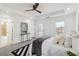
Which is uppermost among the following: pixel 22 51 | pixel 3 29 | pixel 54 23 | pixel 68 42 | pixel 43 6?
pixel 43 6

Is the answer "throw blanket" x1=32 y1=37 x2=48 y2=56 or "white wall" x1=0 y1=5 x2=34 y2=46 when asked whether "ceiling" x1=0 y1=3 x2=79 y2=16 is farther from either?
"throw blanket" x1=32 y1=37 x2=48 y2=56

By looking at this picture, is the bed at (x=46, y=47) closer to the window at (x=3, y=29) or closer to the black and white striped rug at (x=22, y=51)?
the black and white striped rug at (x=22, y=51)

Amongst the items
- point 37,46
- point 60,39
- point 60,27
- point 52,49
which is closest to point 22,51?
point 37,46

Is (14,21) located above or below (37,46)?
above

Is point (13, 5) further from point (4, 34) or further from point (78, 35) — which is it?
point (78, 35)

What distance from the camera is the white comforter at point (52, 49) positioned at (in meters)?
1.71

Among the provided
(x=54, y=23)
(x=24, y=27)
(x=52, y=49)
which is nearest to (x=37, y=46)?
(x=52, y=49)

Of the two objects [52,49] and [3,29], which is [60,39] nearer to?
[52,49]

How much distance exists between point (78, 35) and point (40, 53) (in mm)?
787

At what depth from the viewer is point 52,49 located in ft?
5.78

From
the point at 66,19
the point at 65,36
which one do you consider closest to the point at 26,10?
the point at 66,19

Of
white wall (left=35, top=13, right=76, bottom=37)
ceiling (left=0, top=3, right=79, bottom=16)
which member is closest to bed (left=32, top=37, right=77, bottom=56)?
white wall (left=35, top=13, right=76, bottom=37)

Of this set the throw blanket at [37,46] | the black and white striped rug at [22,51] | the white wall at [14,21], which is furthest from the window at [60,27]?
the black and white striped rug at [22,51]

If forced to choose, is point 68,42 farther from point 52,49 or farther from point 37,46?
point 37,46
